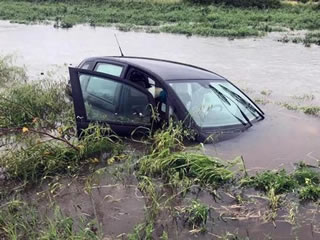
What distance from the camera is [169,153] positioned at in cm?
600

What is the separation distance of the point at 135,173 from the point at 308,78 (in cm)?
1011

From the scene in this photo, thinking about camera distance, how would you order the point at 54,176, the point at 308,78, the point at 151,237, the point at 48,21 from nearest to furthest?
1. the point at 151,237
2. the point at 54,176
3. the point at 308,78
4. the point at 48,21

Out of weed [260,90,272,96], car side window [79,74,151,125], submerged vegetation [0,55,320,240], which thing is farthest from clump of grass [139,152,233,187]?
weed [260,90,272,96]

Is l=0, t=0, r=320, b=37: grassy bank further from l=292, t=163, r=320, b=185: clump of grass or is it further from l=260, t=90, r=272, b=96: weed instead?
l=292, t=163, r=320, b=185: clump of grass

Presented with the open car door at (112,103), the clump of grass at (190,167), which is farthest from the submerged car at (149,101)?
the clump of grass at (190,167)

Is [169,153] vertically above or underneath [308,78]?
above

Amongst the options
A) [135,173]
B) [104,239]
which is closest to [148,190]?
[135,173]

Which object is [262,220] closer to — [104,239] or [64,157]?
[104,239]

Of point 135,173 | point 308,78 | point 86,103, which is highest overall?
point 86,103

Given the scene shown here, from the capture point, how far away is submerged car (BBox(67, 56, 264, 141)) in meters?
6.40

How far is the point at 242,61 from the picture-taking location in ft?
57.3

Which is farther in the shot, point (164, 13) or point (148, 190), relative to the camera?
point (164, 13)

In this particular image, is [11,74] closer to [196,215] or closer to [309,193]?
[196,215]

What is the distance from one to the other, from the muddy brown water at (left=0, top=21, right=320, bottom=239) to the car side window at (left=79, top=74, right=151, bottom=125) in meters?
1.01
